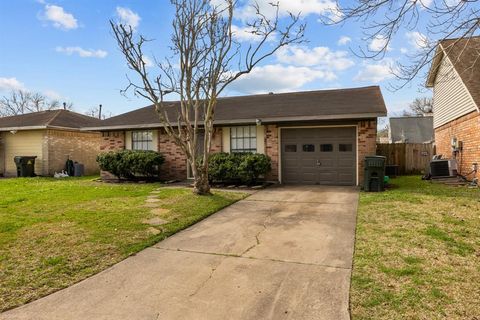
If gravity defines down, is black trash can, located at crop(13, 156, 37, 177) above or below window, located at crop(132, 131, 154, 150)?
below

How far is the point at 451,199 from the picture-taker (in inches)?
292

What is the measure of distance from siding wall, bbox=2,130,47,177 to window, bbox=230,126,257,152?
10.1m

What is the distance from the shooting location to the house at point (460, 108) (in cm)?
1004

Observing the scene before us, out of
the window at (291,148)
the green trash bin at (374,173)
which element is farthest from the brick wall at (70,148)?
the green trash bin at (374,173)

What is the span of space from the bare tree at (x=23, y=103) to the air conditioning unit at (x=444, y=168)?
162 ft

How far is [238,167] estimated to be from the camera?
10539mm

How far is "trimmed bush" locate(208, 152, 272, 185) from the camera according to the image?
1048cm

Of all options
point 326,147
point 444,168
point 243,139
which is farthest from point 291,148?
point 444,168

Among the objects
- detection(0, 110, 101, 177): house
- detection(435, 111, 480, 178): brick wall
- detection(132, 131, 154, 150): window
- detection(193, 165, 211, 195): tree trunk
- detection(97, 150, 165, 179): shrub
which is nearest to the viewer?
detection(193, 165, 211, 195): tree trunk

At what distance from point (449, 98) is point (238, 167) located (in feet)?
29.8

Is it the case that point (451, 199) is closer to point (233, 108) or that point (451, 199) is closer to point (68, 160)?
point (233, 108)

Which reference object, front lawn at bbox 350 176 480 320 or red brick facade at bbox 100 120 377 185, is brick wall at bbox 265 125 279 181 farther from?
front lawn at bbox 350 176 480 320

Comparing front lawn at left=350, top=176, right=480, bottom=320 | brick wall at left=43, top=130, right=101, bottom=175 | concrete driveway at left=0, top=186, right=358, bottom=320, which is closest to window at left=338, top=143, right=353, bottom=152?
front lawn at left=350, top=176, right=480, bottom=320

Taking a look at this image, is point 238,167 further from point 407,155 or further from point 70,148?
point 70,148
